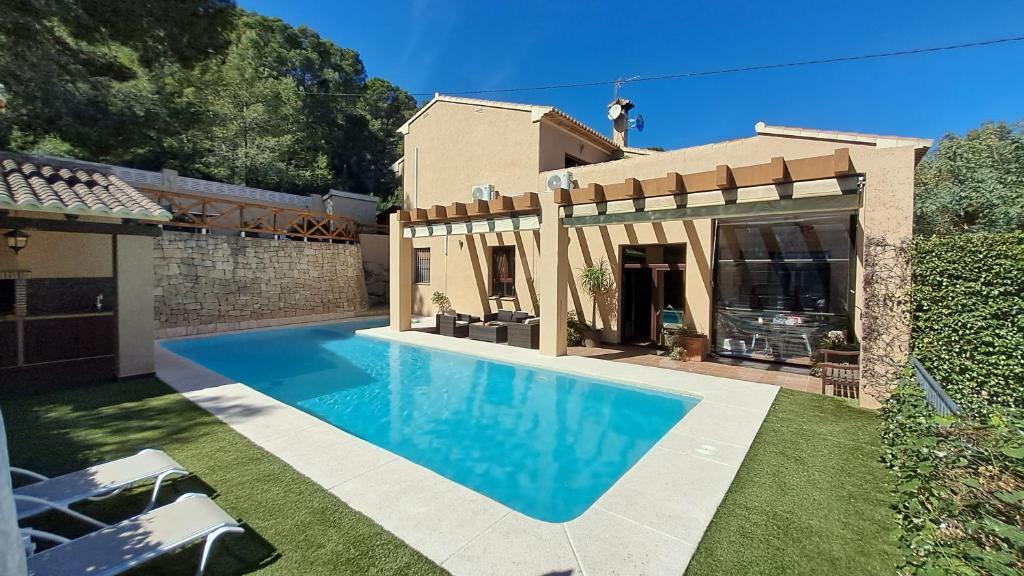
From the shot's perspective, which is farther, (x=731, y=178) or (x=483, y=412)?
(x=731, y=178)

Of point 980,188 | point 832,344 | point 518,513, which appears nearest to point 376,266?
point 832,344

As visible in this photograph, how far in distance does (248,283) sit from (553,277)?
1429cm

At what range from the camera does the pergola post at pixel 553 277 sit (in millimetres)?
11695

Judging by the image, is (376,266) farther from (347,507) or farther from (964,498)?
(964,498)

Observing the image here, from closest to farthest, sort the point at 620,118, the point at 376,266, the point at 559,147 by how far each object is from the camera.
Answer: the point at 559,147
the point at 620,118
the point at 376,266

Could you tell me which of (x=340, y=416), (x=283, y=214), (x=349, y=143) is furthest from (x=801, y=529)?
(x=349, y=143)

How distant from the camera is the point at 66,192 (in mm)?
7910

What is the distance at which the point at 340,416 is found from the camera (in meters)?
8.13

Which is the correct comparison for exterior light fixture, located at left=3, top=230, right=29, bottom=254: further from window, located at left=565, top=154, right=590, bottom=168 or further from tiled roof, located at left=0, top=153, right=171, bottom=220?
window, located at left=565, top=154, right=590, bottom=168

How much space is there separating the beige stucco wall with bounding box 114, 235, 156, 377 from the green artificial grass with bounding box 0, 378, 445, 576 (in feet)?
3.75

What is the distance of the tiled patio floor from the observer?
9358mm

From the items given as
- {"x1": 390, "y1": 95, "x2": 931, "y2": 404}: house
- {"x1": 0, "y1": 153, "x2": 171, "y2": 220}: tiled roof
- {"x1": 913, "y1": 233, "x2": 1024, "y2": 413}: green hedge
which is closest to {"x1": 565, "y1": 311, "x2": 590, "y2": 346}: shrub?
{"x1": 390, "y1": 95, "x2": 931, "y2": 404}: house

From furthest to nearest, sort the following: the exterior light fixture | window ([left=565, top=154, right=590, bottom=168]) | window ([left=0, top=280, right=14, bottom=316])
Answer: window ([left=565, top=154, right=590, bottom=168]) → window ([left=0, top=280, right=14, bottom=316]) → the exterior light fixture

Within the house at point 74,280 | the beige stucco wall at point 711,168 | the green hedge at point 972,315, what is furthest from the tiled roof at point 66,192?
the green hedge at point 972,315
